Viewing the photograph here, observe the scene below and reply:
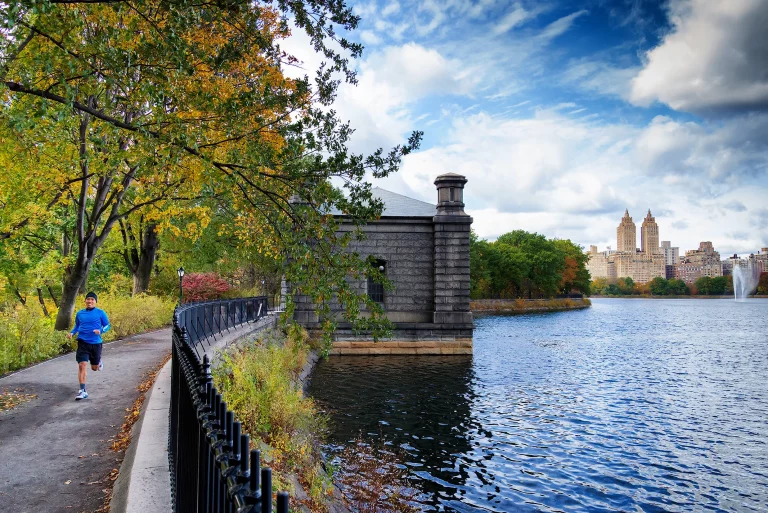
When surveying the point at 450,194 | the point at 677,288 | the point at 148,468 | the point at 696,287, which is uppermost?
the point at 450,194

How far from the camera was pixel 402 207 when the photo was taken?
90.1 feet

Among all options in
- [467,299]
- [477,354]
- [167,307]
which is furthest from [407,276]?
[167,307]

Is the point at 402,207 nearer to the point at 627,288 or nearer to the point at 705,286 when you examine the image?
the point at 705,286

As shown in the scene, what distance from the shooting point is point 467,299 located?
2503 centimetres

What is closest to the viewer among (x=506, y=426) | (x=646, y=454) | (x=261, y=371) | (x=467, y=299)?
(x=646, y=454)

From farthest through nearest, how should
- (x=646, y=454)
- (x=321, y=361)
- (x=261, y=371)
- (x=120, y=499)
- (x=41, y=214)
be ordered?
(x=321, y=361) < (x=41, y=214) < (x=261, y=371) < (x=646, y=454) < (x=120, y=499)

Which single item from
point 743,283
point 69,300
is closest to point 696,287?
point 743,283

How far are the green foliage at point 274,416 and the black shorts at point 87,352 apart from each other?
6.77 ft

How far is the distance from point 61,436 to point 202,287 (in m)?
25.0

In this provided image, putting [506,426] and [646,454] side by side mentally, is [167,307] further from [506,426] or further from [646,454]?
[646,454]

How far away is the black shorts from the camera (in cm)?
903

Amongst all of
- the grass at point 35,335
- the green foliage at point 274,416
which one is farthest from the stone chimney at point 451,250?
the grass at point 35,335

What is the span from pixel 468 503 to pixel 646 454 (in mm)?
4884

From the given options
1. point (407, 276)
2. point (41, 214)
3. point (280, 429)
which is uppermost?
point (41, 214)
